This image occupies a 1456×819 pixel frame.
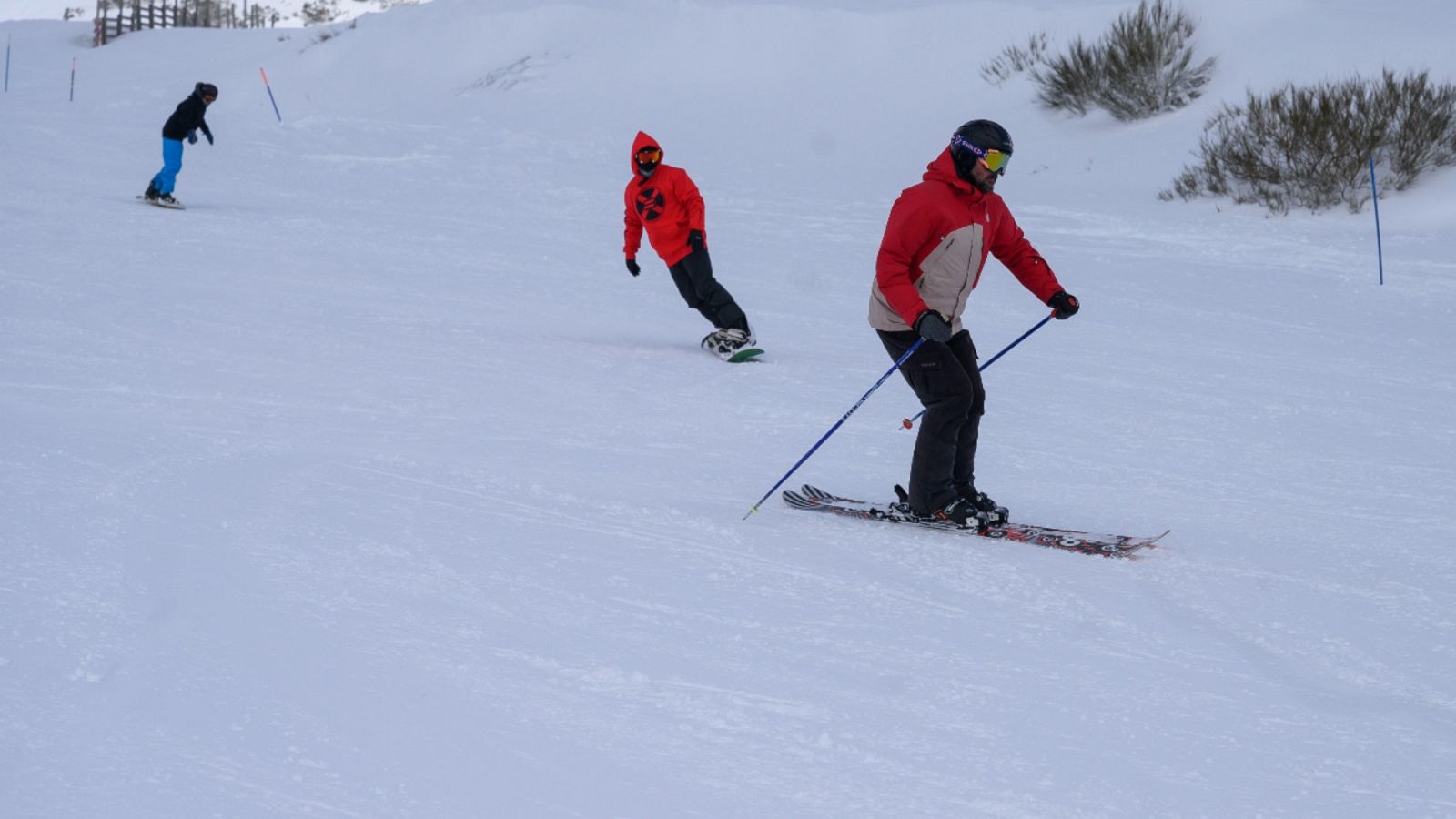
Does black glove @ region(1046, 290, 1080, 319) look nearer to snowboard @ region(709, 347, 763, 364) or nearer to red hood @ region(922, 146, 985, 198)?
red hood @ region(922, 146, 985, 198)

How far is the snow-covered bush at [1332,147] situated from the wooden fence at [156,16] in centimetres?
3340

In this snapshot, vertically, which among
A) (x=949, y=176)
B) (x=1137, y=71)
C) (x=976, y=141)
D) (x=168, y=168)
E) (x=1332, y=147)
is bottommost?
(x=168, y=168)

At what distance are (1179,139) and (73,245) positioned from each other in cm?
1224

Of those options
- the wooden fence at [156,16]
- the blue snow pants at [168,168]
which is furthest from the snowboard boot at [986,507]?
the wooden fence at [156,16]

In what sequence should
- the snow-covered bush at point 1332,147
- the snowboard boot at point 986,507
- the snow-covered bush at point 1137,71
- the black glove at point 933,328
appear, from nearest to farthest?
1. the black glove at point 933,328
2. the snowboard boot at point 986,507
3. the snow-covered bush at point 1332,147
4. the snow-covered bush at point 1137,71

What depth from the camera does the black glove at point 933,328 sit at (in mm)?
4551

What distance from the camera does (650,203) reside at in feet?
27.1

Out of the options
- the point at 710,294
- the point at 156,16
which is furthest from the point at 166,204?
the point at 156,16

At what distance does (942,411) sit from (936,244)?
0.61 m

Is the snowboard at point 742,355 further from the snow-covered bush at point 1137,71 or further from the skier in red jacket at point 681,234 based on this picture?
the snow-covered bush at point 1137,71

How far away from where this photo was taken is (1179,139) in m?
16.5

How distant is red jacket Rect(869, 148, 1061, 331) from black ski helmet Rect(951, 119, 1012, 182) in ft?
0.18

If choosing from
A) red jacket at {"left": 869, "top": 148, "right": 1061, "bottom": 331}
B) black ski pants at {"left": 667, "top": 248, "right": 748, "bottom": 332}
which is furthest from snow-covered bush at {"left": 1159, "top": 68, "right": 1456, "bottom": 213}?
red jacket at {"left": 869, "top": 148, "right": 1061, "bottom": 331}

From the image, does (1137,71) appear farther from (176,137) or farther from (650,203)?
(176,137)
